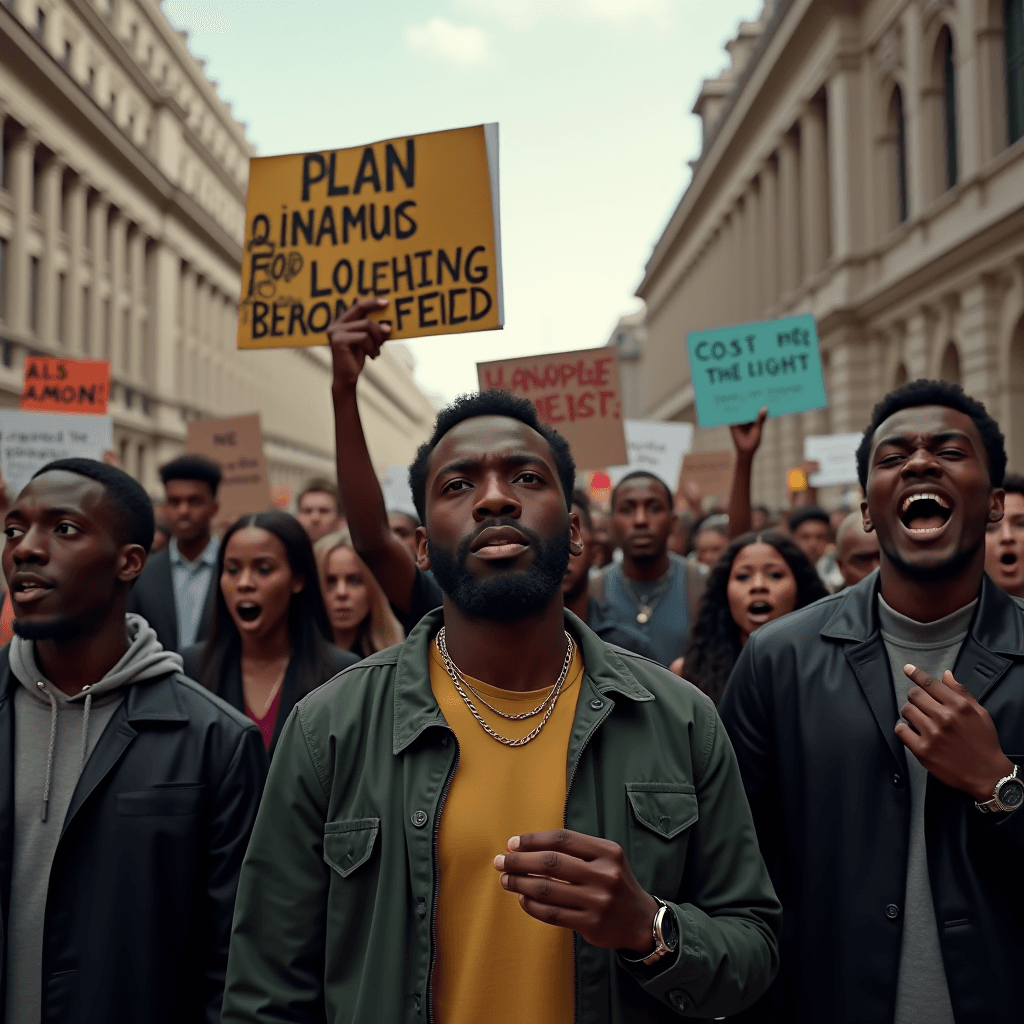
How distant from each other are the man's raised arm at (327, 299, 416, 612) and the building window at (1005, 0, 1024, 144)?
1813 cm

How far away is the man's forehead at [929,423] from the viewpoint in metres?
2.74

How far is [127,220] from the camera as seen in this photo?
3894 centimetres

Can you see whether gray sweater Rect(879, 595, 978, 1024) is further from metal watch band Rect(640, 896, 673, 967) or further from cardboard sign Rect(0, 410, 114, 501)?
cardboard sign Rect(0, 410, 114, 501)

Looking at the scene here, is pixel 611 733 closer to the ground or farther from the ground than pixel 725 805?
farther from the ground

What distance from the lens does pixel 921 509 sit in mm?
2719

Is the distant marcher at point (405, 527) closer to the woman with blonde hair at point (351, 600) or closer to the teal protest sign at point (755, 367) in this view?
the woman with blonde hair at point (351, 600)

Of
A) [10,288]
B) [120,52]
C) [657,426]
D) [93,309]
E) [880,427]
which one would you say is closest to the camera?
[880,427]

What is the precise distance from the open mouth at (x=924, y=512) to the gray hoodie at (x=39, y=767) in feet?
5.93

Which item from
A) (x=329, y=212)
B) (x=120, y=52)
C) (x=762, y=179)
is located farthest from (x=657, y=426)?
(x=120, y=52)

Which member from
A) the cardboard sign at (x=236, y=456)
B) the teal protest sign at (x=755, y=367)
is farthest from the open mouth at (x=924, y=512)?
the cardboard sign at (x=236, y=456)

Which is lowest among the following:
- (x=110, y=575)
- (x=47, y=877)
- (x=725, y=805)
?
(x=47, y=877)

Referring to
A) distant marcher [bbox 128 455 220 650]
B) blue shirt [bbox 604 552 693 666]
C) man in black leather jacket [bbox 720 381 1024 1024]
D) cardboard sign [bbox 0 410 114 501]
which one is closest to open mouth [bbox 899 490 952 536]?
man in black leather jacket [bbox 720 381 1024 1024]

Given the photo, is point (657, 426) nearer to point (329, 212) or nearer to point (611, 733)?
point (329, 212)

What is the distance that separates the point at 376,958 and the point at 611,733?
1.88ft
